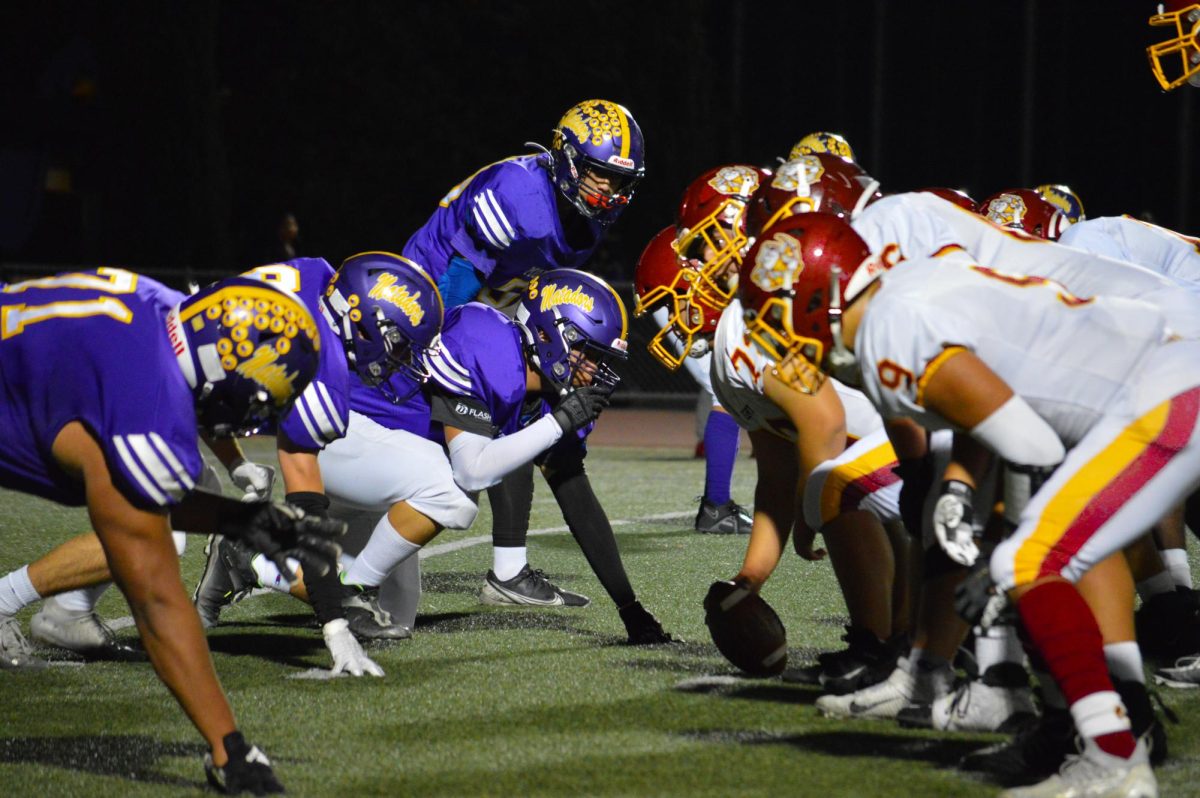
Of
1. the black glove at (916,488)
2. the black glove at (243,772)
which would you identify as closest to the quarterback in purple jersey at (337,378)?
the black glove at (243,772)

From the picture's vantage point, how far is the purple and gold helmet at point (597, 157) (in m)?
6.18

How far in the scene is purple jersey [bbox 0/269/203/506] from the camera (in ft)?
11.0

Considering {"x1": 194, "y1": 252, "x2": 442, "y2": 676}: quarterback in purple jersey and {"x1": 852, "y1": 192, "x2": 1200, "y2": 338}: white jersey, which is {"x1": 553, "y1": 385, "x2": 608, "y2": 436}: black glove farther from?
{"x1": 852, "y1": 192, "x2": 1200, "y2": 338}: white jersey

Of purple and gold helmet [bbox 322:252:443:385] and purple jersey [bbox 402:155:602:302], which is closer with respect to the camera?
purple and gold helmet [bbox 322:252:443:385]

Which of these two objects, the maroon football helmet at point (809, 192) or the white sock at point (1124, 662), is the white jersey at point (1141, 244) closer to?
the maroon football helmet at point (809, 192)

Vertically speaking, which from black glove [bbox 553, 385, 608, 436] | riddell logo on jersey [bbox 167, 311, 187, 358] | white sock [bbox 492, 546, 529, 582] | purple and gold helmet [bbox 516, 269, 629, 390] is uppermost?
riddell logo on jersey [bbox 167, 311, 187, 358]

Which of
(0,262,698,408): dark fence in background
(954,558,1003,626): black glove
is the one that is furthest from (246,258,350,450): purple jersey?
(0,262,698,408): dark fence in background

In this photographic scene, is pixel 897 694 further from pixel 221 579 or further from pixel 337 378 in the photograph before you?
pixel 221 579

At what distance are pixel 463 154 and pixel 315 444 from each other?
14.8m

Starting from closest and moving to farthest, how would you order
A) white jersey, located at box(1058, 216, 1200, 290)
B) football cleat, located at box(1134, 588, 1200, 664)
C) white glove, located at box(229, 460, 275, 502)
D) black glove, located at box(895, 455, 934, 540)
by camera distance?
black glove, located at box(895, 455, 934, 540), football cleat, located at box(1134, 588, 1200, 664), white glove, located at box(229, 460, 275, 502), white jersey, located at box(1058, 216, 1200, 290)

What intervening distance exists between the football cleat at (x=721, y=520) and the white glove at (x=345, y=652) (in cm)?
361

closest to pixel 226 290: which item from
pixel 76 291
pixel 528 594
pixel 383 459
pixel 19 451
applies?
pixel 76 291

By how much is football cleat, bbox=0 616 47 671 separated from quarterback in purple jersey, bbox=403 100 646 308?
7.26 feet

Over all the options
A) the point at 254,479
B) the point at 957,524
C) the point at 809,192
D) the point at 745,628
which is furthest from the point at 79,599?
the point at 957,524
